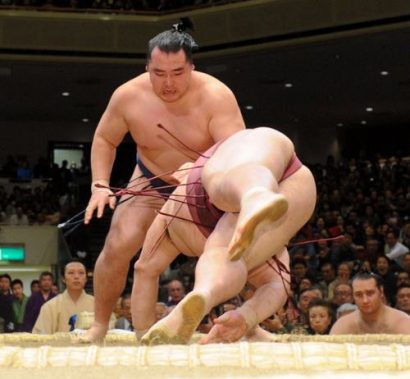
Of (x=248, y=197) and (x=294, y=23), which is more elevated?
(x=294, y=23)

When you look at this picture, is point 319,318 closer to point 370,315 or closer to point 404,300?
point 370,315

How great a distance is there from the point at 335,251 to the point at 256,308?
5.02 meters

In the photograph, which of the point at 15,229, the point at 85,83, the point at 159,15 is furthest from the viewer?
the point at 85,83

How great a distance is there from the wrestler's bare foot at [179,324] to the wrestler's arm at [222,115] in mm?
794

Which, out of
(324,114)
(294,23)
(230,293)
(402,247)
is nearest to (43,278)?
(402,247)

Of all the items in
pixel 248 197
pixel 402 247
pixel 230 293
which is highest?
pixel 402 247

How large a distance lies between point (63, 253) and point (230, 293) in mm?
7864

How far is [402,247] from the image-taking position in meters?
7.46

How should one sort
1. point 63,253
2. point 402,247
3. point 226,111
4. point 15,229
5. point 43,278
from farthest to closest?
point 15,229
point 63,253
point 402,247
point 43,278
point 226,111

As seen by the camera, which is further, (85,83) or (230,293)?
(85,83)

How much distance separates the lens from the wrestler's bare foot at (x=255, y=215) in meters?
1.63

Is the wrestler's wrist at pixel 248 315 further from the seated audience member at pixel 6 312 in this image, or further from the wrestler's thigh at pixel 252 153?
the seated audience member at pixel 6 312

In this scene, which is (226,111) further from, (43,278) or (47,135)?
(47,135)

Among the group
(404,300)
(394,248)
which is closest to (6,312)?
(404,300)
